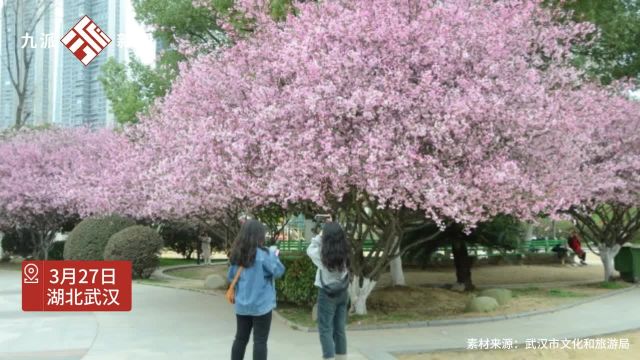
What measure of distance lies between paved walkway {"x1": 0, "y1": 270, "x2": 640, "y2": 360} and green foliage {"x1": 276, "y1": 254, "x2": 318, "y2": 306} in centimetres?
123

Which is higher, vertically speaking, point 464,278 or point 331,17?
point 331,17

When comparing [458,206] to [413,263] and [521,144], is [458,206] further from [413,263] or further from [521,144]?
[413,263]

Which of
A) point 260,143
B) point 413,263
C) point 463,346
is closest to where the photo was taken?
point 463,346

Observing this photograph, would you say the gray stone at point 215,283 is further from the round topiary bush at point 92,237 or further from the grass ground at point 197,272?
the round topiary bush at point 92,237

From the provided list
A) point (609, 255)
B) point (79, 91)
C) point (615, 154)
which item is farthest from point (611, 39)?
point (79, 91)

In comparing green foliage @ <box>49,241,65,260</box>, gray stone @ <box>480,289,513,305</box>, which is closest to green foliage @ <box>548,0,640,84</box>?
gray stone @ <box>480,289,513,305</box>

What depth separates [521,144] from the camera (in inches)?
379

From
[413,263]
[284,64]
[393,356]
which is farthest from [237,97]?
[413,263]

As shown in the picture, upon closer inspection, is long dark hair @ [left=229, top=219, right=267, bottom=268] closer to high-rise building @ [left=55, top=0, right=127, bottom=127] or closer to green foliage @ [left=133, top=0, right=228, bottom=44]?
green foliage @ [left=133, top=0, right=228, bottom=44]

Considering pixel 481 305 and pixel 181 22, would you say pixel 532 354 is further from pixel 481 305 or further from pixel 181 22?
pixel 181 22

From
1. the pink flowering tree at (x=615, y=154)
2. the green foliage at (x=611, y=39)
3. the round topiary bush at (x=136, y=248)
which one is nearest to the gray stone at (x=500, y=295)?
the pink flowering tree at (x=615, y=154)

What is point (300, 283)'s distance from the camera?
12.1 meters

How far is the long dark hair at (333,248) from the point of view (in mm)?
6863

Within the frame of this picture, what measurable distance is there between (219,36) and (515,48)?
14.1 metres
